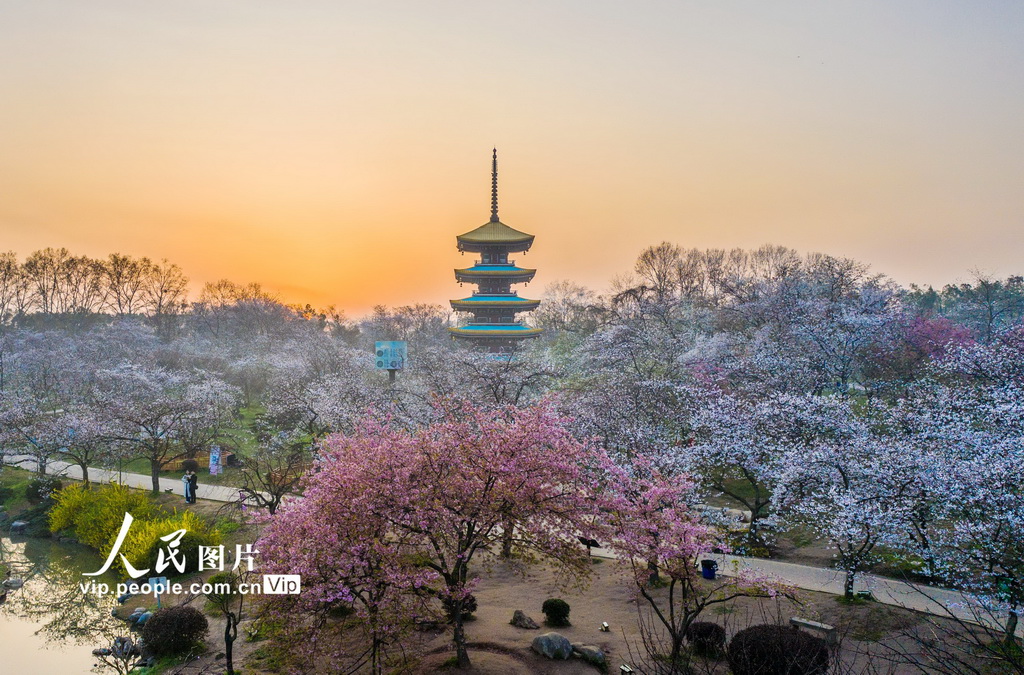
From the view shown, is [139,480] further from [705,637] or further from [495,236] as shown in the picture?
[495,236]

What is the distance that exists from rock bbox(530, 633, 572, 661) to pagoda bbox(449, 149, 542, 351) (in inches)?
1563

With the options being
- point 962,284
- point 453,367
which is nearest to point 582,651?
point 453,367

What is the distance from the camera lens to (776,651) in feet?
37.9

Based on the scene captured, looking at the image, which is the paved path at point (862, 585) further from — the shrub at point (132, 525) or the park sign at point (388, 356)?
the park sign at point (388, 356)

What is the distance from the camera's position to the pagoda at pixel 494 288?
54.4m

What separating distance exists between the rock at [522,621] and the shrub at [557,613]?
424mm

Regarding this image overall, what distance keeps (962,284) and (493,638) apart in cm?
8826

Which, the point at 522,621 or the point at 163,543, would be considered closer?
the point at 522,621

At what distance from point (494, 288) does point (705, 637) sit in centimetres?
4598

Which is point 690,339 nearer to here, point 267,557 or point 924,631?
point 924,631

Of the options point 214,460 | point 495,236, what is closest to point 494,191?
point 495,236

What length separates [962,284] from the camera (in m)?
78.4

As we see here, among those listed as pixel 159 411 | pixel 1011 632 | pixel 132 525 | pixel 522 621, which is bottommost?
pixel 522 621

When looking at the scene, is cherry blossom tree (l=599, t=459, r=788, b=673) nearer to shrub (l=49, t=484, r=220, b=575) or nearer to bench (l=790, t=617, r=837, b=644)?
bench (l=790, t=617, r=837, b=644)
